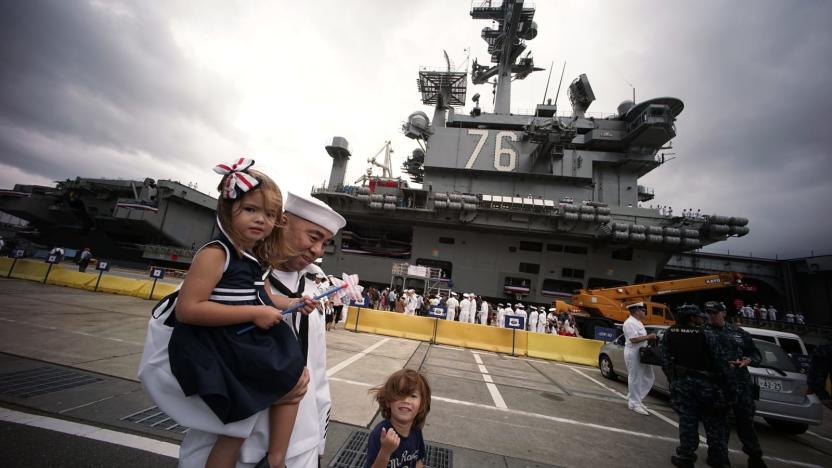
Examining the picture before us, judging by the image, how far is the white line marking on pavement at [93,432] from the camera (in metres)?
2.39

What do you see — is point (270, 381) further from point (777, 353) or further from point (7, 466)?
point (777, 353)

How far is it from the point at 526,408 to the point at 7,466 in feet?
17.5

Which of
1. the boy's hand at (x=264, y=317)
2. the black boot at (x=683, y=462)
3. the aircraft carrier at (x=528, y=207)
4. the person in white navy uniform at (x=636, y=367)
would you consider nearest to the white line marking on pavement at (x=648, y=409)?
the person in white navy uniform at (x=636, y=367)

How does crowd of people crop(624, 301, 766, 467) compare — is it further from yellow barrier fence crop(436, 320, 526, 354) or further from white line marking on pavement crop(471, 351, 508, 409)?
yellow barrier fence crop(436, 320, 526, 354)

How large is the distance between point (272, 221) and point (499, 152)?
25.1m

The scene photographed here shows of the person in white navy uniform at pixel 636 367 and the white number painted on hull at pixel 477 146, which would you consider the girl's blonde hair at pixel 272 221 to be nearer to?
the person in white navy uniform at pixel 636 367

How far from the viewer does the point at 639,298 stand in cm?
1484

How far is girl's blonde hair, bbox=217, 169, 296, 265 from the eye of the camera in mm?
1318

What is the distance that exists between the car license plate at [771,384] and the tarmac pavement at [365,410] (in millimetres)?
767

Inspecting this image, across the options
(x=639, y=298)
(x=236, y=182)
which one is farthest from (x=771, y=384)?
(x=639, y=298)

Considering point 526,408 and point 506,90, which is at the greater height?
point 506,90

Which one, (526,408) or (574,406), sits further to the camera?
(574,406)

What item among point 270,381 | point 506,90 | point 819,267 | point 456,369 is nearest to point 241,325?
point 270,381

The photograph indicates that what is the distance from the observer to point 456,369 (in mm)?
6656
